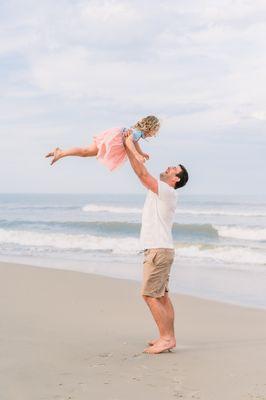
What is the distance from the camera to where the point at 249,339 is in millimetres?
6223

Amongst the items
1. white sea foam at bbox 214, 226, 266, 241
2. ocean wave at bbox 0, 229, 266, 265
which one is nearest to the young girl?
ocean wave at bbox 0, 229, 266, 265

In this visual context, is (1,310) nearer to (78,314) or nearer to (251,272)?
(78,314)

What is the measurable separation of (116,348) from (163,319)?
1.67 feet

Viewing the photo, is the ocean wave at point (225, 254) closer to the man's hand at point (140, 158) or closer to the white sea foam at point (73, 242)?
the white sea foam at point (73, 242)

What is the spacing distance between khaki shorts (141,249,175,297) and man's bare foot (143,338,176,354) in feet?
1.40

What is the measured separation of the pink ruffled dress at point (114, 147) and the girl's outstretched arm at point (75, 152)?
→ 22 cm

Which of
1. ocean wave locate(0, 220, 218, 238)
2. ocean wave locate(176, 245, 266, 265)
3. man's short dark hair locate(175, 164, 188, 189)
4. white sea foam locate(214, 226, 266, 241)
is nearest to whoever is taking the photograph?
man's short dark hair locate(175, 164, 188, 189)

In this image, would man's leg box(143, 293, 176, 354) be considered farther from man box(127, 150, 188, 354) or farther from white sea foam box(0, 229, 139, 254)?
white sea foam box(0, 229, 139, 254)

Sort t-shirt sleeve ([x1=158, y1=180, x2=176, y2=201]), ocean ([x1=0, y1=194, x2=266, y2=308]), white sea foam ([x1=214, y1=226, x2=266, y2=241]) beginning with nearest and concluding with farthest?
t-shirt sleeve ([x1=158, y1=180, x2=176, y2=201])
ocean ([x1=0, y1=194, x2=266, y2=308])
white sea foam ([x1=214, y1=226, x2=266, y2=241])

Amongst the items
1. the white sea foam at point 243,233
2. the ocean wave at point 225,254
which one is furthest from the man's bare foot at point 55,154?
the white sea foam at point 243,233

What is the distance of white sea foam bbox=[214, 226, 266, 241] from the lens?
25.1 meters

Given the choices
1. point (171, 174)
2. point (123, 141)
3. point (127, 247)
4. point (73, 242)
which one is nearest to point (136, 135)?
point (123, 141)

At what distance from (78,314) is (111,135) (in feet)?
9.59

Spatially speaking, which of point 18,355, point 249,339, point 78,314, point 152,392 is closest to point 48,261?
point 78,314
